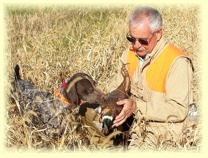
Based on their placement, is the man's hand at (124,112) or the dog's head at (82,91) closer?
the man's hand at (124,112)

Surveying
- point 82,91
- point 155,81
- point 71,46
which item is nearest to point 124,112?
point 82,91

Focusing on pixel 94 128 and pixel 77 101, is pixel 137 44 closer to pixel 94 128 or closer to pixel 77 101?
pixel 77 101

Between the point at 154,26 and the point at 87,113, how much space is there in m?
1.03

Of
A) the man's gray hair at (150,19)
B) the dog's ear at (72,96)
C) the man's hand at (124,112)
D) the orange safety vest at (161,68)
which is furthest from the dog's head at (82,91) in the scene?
the man's gray hair at (150,19)

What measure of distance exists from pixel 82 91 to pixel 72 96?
0.11 meters

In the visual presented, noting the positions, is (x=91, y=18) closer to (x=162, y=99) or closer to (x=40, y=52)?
(x=40, y=52)

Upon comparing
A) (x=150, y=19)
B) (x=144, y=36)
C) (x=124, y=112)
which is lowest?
(x=124, y=112)

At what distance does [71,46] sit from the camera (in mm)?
6902

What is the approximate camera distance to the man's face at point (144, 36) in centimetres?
457

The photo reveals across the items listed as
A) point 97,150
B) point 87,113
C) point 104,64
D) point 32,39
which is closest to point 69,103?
point 87,113

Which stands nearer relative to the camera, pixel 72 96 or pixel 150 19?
pixel 72 96

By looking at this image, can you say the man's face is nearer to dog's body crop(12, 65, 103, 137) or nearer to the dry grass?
dog's body crop(12, 65, 103, 137)

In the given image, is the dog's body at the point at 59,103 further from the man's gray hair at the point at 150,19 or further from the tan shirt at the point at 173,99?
the man's gray hair at the point at 150,19

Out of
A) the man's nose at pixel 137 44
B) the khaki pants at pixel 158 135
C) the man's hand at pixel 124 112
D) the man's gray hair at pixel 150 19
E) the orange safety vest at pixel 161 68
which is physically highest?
the man's gray hair at pixel 150 19
